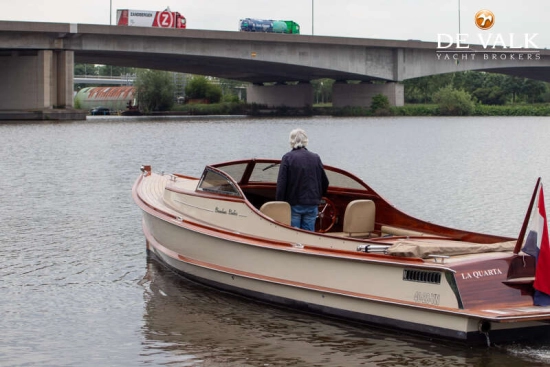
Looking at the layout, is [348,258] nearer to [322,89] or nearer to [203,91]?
[203,91]

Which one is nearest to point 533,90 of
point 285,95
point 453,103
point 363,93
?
point 453,103

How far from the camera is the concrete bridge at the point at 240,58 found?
64.3m

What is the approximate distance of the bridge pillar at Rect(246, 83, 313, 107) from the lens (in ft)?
302

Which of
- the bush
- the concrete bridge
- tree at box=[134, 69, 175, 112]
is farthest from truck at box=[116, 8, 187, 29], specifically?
the bush

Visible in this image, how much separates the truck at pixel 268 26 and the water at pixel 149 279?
44741 millimetres

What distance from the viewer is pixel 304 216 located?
39.0 ft

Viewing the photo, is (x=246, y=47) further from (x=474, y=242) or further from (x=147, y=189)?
(x=474, y=242)

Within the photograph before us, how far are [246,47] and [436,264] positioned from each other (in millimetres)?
61336

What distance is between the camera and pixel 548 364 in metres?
9.24

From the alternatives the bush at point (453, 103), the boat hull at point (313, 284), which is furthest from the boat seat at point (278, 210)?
the bush at point (453, 103)

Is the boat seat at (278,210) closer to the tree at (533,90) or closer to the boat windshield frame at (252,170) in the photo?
the boat windshield frame at (252,170)

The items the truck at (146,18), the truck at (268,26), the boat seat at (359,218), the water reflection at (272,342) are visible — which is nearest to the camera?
the water reflection at (272,342)

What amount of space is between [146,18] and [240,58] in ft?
31.9

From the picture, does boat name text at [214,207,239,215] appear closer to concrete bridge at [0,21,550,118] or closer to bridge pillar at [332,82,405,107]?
concrete bridge at [0,21,550,118]
